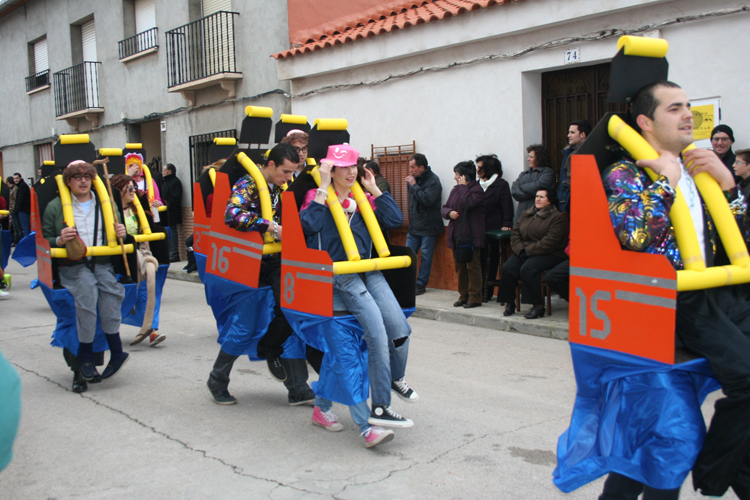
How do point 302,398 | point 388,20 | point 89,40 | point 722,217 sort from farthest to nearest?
point 89,40 < point 388,20 < point 302,398 < point 722,217

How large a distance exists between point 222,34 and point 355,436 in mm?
11373

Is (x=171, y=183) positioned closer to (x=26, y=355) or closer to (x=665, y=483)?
(x=26, y=355)

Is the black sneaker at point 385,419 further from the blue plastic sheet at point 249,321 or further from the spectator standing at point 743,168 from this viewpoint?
the spectator standing at point 743,168

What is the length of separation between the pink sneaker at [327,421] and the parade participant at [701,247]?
2076 millimetres

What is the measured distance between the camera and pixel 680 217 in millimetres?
2504

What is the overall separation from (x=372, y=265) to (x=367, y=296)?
0.18 metres

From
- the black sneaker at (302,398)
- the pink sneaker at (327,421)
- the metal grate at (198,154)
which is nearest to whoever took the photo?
the pink sneaker at (327,421)

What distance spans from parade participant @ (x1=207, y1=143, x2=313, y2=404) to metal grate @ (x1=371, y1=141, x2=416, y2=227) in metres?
5.57

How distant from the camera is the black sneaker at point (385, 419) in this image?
390cm

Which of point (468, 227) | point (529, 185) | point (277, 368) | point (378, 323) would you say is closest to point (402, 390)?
point (378, 323)

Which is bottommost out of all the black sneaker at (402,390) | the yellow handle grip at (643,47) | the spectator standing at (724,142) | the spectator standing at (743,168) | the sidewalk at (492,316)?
the sidewalk at (492,316)

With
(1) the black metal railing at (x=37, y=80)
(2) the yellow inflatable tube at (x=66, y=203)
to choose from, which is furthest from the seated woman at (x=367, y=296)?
(1) the black metal railing at (x=37, y=80)

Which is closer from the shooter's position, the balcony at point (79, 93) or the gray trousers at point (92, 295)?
the gray trousers at point (92, 295)

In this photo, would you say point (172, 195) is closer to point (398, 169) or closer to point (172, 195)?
point (172, 195)
